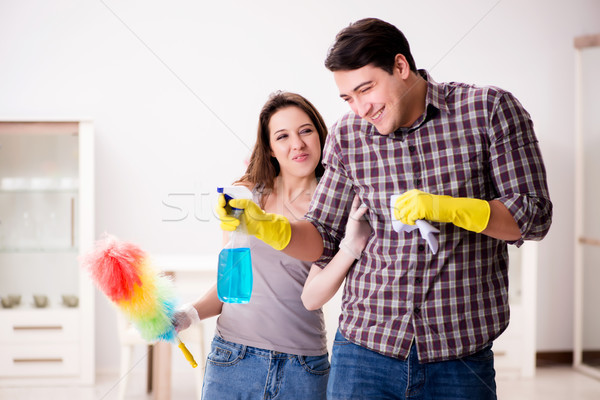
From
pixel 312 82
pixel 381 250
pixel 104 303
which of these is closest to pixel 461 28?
pixel 312 82

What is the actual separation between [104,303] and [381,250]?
7.57ft

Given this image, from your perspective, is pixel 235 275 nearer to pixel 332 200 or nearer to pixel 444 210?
pixel 332 200

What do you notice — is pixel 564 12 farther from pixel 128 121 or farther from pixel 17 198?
pixel 17 198

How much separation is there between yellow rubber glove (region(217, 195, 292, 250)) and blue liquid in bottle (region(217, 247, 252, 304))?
0.10 metres

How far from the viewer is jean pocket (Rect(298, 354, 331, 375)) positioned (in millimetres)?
1193

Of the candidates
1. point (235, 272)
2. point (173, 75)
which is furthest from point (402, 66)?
point (173, 75)

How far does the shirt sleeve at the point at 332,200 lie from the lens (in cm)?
110

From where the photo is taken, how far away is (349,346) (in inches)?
40.6

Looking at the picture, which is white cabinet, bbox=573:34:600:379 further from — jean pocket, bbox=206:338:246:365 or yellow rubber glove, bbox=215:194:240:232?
yellow rubber glove, bbox=215:194:240:232

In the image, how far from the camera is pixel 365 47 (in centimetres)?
99

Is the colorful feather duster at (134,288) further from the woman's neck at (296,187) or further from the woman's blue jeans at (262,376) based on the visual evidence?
the woman's neck at (296,187)

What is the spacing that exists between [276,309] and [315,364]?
0.45ft

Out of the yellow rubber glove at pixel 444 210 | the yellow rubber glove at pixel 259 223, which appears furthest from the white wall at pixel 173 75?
the yellow rubber glove at pixel 444 210

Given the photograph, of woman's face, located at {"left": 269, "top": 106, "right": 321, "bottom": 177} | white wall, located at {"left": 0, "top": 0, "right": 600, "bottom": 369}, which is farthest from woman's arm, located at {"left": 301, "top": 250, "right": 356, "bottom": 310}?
white wall, located at {"left": 0, "top": 0, "right": 600, "bottom": 369}
